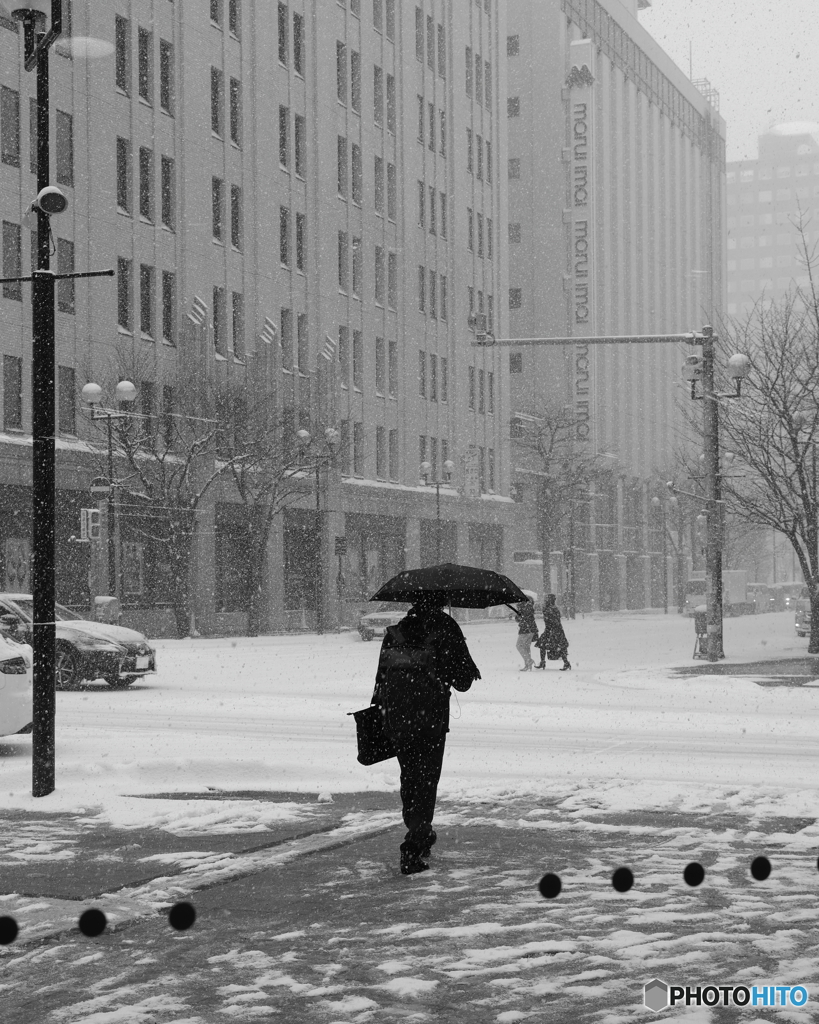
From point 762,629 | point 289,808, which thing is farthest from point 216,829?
point 762,629

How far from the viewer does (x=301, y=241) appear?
189 ft

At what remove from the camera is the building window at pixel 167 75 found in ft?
161

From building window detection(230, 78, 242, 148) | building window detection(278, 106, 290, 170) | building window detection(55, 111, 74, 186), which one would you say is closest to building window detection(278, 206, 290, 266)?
building window detection(278, 106, 290, 170)

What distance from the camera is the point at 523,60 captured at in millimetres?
90562

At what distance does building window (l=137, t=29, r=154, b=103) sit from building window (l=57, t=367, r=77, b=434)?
406 inches

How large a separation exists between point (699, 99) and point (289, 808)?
384 ft

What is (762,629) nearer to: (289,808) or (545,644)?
(545,644)

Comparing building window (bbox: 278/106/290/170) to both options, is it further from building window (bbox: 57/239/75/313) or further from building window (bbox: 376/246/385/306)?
building window (bbox: 57/239/75/313)

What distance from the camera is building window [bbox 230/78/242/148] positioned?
53156mm

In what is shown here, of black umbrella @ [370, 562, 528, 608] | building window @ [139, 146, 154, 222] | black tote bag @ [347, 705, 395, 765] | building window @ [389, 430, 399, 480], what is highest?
building window @ [139, 146, 154, 222]

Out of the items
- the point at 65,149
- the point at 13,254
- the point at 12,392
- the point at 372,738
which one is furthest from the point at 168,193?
the point at 372,738

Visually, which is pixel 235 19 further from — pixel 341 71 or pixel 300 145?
pixel 341 71

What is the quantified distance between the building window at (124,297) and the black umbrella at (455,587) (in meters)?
39.4

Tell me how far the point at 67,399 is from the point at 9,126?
8.05 metres
